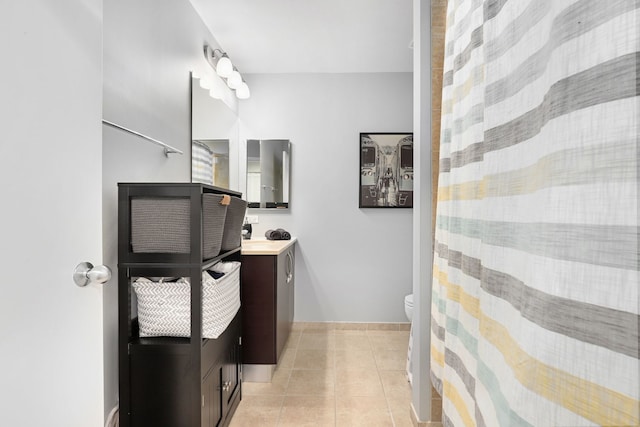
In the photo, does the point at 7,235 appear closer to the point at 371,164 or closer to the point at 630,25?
the point at 630,25

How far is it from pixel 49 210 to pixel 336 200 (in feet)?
9.24

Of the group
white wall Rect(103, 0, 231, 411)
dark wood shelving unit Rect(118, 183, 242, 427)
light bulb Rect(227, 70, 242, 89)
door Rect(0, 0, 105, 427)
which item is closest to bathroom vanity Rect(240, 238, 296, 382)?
white wall Rect(103, 0, 231, 411)

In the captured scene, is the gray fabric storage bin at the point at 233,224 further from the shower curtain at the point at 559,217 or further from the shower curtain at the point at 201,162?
the shower curtain at the point at 559,217

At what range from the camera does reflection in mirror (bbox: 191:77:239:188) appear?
7.73 ft

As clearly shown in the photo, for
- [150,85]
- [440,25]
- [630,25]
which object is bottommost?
[630,25]

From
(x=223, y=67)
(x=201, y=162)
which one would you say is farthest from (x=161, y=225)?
(x=223, y=67)

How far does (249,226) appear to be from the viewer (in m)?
3.24

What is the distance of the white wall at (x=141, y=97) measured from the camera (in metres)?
1.44

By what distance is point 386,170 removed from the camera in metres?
3.39

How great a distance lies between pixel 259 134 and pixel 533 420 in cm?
324

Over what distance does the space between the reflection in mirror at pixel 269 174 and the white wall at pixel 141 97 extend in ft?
3.56

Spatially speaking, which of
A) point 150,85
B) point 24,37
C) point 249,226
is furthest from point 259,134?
point 24,37

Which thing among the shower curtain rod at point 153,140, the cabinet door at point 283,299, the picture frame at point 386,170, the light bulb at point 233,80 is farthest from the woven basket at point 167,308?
the picture frame at point 386,170

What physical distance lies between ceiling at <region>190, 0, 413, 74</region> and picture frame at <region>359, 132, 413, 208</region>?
70 centimetres
